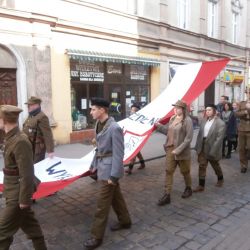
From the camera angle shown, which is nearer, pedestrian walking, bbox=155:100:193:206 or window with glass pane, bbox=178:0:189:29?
pedestrian walking, bbox=155:100:193:206

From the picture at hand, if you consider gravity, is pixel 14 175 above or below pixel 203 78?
below

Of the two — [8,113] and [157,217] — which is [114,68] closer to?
[157,217]

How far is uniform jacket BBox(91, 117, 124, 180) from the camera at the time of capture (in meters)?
3.63

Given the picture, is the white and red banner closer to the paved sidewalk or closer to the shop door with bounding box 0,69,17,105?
the paved sidewalk

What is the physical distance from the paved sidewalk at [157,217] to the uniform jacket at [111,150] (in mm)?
916

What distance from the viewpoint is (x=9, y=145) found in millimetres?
2893

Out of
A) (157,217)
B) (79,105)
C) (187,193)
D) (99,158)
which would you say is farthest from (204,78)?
(79,105)

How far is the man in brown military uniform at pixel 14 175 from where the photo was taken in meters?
2.84

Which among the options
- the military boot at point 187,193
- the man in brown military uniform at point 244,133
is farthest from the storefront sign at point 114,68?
the military boot at point 187,193

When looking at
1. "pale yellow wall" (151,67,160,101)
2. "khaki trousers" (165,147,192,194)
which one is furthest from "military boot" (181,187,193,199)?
"pale yellow wall" (151,67,160,101)

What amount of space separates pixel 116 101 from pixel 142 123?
7008 mm

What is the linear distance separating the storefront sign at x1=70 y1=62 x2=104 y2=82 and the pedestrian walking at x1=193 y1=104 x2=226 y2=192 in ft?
20.2

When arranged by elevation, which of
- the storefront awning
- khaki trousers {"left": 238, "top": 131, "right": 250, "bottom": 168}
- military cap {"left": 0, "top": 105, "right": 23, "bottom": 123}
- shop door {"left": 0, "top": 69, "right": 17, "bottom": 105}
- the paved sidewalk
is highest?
the storefront awning

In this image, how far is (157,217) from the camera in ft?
15.0
